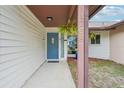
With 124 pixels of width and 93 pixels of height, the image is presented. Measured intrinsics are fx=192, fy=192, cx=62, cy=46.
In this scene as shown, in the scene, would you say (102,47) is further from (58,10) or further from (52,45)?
(58,10)

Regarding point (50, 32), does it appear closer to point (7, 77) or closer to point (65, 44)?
point (65, 44)

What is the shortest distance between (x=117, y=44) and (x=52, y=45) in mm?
4350

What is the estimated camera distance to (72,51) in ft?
53.7

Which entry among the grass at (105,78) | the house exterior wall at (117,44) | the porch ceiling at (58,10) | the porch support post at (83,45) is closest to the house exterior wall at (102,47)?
the house exterior wall at (117,44)

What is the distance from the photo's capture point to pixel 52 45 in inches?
525

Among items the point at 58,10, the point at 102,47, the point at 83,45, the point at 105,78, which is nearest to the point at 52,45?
the point at 102,47

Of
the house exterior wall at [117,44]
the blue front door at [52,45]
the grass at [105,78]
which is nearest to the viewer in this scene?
the grass at [105,78]

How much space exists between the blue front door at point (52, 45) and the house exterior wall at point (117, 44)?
3.94 meters

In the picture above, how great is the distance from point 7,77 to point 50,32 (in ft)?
30.8

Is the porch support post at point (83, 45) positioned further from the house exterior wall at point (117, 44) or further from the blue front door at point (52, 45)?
the blue front door at point (52, 45)

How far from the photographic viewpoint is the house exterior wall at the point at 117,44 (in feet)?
37.9

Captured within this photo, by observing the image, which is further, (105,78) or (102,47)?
(102,47)

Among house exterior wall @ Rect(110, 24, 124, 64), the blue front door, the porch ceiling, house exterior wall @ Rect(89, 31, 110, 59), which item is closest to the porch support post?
the porch ceiling
